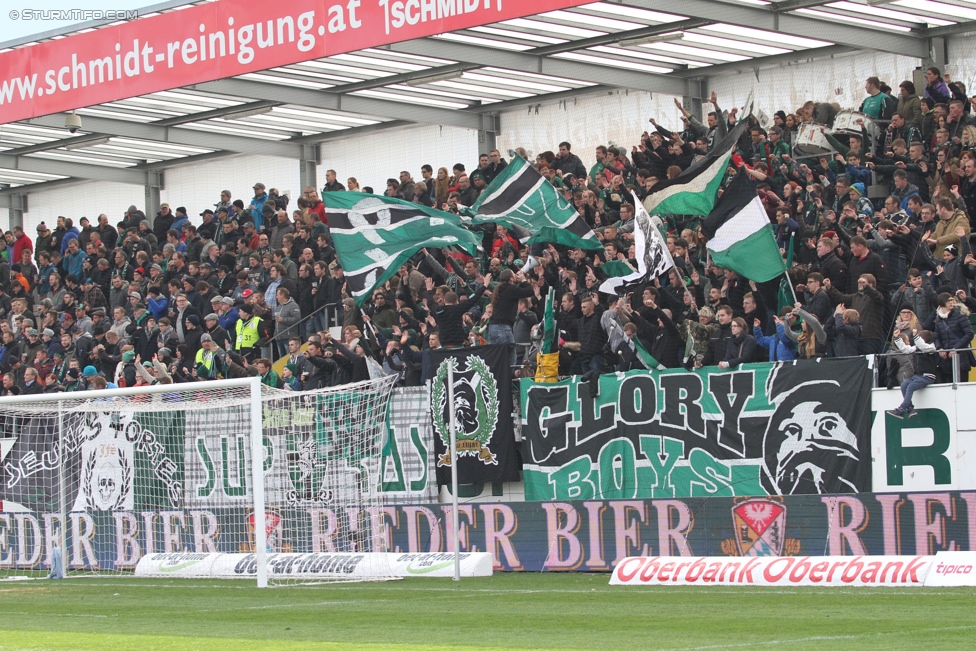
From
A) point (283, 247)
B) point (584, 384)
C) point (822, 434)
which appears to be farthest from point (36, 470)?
point (822, 434)

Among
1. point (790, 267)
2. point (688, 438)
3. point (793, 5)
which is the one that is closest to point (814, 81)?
point (793, 5)

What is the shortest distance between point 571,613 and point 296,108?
841 inches

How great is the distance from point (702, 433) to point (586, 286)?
362cm

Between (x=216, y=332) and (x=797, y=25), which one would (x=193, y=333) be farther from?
(x=797, y=25)

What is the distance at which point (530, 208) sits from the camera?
2162cm

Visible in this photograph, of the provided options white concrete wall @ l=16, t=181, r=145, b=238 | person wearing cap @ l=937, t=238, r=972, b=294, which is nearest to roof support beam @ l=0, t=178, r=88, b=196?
white concrete wall @ l=16, t=181, r=145, b=238

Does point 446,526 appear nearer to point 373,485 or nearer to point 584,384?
point 373,485

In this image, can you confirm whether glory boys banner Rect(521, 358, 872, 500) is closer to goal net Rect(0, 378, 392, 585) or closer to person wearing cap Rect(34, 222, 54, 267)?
goal net Rect(0, 378, 392, 585)

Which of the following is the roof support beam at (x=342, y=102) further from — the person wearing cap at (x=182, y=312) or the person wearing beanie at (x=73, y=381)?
the person wearing beanie at (x=73, y=381)

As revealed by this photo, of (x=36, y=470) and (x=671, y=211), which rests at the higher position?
(x=671, y=211)

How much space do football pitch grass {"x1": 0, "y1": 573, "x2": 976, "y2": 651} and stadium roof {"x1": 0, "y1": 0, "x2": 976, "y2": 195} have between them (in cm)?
1179

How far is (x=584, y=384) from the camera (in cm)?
2067

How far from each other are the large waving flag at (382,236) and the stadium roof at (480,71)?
529 centimetres

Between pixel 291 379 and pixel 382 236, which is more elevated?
pixel 382 236
